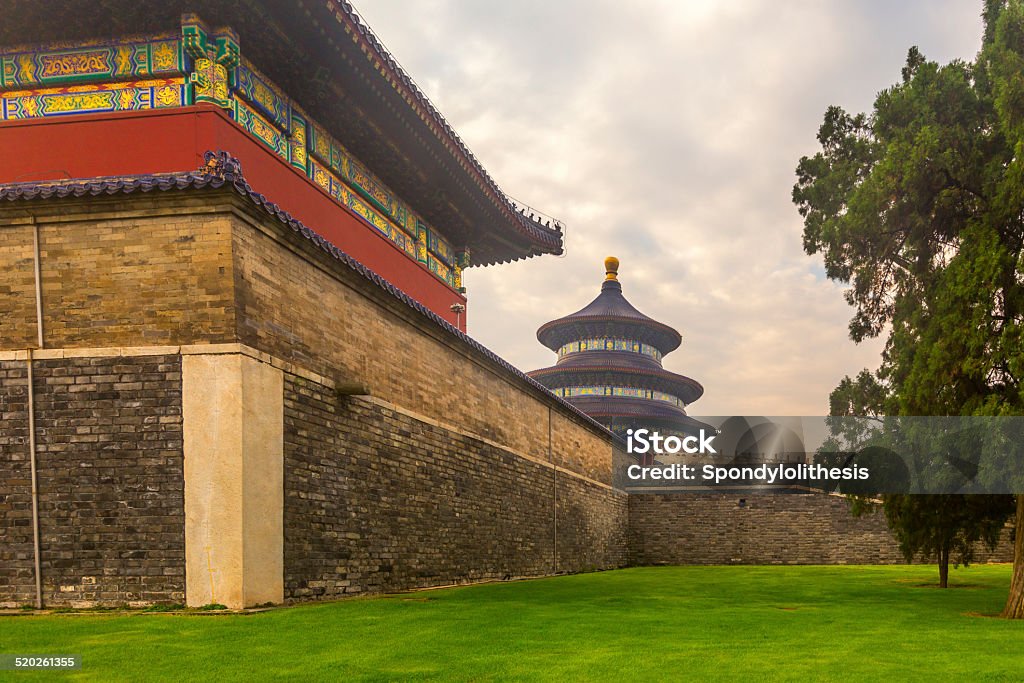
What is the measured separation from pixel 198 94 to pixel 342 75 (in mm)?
2042

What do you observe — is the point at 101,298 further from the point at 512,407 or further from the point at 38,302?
the point at 512,407

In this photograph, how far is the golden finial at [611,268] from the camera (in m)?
34.2

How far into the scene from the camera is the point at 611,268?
34.3m

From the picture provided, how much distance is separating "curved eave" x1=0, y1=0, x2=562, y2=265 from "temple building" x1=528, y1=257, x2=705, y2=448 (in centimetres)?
1497

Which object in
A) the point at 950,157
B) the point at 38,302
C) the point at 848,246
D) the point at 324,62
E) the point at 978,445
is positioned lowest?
the point at 978,445

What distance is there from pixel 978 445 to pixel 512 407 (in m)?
8.77

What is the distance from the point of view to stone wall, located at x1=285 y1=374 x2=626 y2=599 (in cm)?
905

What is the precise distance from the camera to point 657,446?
3017 cm

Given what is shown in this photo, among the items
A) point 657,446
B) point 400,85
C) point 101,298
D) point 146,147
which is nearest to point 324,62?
point 400,85

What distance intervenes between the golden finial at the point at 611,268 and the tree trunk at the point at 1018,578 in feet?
84.0

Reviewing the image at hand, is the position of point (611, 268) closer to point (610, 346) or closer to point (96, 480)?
point (610, 346)

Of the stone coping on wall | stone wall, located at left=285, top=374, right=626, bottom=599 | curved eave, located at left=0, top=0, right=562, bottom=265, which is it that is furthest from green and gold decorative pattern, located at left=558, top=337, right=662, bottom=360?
the stone coping on wall

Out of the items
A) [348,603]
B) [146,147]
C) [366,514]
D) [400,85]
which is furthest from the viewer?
[400,85]

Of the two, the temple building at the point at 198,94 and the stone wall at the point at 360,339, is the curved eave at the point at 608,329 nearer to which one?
the stone wall at the point at 360,339
